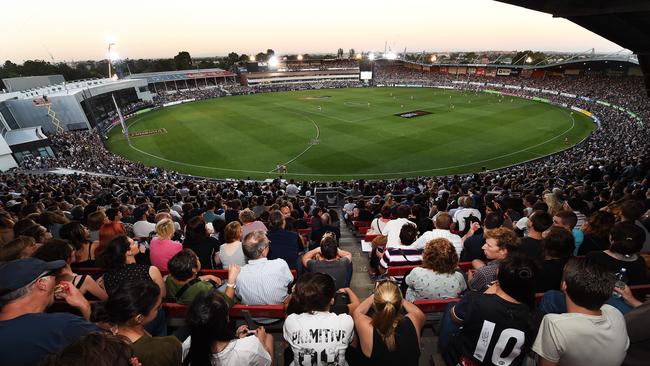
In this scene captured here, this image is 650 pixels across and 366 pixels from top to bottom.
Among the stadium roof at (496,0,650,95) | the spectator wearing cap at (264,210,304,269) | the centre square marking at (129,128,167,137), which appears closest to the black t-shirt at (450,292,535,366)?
the spectator wearing cap at (264,210,304,269)

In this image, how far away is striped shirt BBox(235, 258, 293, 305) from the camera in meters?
4.48

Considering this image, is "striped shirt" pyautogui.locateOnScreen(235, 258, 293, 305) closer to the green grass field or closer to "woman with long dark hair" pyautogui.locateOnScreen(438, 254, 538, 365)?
"woman with long dark hair" pyautogui.locateOnScreen(438, 254, 538, 365)

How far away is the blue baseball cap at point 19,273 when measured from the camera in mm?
2918

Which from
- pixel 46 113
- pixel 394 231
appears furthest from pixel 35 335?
pixel 46 113

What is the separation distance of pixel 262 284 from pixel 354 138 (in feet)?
116

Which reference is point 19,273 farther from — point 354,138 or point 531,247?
point 354,138

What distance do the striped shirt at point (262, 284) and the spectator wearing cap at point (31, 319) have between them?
183 centimetres

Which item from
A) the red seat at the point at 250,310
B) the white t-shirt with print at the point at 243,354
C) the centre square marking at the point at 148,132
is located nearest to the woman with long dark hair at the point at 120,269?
the red seat at the point at 250,310

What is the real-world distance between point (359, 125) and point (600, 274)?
43.1 meters

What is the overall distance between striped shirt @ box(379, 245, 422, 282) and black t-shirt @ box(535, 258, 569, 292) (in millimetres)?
1758

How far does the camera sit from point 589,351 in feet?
8.98

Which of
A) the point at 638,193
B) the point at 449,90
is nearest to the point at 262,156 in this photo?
the point at 638,193

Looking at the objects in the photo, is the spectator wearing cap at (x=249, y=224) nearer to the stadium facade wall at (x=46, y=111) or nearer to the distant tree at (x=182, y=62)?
the stadium facade wall at (x=46, y=111)

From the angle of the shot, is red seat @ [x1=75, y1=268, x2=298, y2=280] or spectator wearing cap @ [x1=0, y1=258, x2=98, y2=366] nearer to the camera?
spectator wearing cap @ [x1=0, y1=258, x2=98, y2=366]
